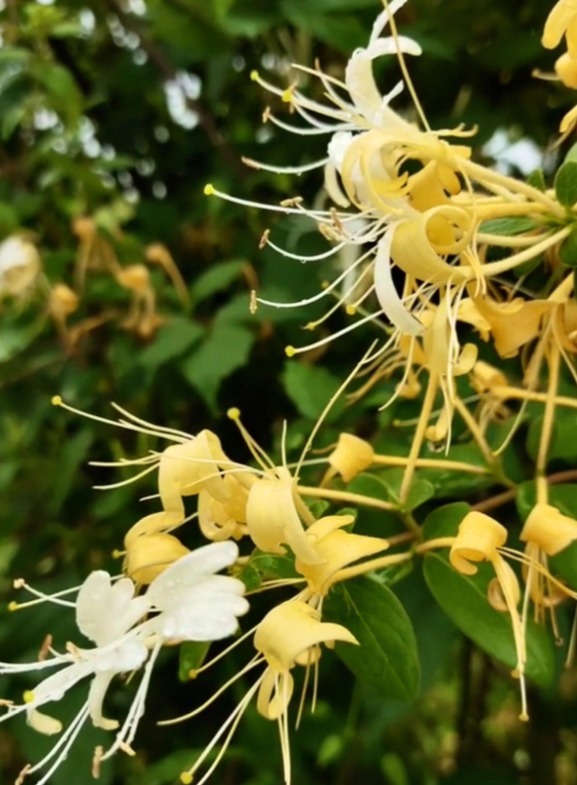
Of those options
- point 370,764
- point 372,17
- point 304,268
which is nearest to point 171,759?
point 370,764

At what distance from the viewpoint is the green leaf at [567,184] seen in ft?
1.22

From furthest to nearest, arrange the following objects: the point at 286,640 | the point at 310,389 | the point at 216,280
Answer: the point at 216,280 < the point at 310,389 < the point at 286,640

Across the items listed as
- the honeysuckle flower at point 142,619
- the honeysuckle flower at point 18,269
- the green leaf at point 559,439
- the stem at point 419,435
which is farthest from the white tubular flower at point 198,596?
the honeysuckle flower at point 18,269

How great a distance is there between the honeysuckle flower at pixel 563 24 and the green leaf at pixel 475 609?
0.18 meters

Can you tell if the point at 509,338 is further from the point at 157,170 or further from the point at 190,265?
the point at 157,170

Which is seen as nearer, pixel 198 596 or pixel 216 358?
pixel 198 596

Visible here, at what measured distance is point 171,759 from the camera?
0.72 m

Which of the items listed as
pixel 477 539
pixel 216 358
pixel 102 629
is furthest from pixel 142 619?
pixel 216 358

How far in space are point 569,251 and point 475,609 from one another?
15 cm

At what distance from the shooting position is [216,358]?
2.21 ft

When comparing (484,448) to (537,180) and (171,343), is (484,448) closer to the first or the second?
(537,180)

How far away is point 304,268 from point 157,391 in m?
0.15

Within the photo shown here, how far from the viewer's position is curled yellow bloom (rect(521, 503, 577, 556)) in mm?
364

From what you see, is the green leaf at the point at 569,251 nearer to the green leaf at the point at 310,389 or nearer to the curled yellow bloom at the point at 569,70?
the curled yellow bloom at the point at 569,70
